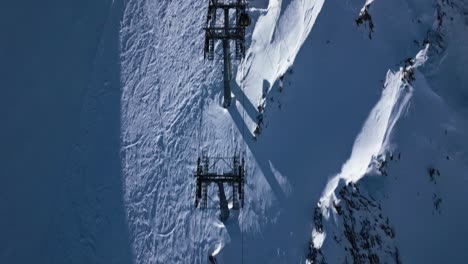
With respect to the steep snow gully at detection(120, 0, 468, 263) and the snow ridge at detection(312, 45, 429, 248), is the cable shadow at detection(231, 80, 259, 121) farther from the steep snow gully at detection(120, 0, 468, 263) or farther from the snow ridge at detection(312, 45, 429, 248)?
the snow ridge at detection(312, 45, 429, 248)

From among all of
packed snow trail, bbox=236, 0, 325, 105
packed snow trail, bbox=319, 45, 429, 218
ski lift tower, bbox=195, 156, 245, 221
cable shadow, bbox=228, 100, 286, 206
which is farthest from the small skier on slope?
packed snow trail, bbox=236, 0, 325, 105

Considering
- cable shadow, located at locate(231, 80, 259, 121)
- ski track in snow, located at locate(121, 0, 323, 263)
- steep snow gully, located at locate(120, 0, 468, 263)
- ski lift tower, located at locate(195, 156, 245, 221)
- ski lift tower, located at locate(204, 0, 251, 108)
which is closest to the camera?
steep snow gully, located at locate(120, 0, 468, 263)

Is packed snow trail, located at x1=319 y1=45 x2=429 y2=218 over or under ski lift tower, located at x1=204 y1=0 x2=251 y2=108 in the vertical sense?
under

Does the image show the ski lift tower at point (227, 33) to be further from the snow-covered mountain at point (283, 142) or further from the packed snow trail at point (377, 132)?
the packed snow trail at point (377, 132)

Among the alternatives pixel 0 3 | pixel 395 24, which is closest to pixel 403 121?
pixel 395 24

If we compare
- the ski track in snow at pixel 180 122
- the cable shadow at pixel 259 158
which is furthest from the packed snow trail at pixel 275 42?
the cable shadow at pixel 259 158

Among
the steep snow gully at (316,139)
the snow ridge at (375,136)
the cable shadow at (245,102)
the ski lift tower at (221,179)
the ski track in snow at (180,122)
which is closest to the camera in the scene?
the steep snow gully at (316,139)
